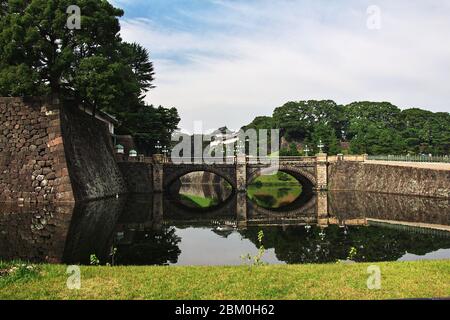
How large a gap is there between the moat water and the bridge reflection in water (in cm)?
4

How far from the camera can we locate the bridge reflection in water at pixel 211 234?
17.8 meters

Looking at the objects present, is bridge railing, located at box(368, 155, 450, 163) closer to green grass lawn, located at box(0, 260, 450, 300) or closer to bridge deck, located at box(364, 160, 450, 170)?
bridge deck, located at box(364, 160, 450, 170)

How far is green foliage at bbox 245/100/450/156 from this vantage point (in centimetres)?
7675

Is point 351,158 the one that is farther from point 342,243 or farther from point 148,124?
point 342,243

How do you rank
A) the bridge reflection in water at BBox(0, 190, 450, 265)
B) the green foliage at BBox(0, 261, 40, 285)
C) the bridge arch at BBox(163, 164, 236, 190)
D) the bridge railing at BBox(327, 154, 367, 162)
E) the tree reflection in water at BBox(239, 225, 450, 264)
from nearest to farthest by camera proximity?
the green foliage at BBox(0, 261, 40, 285)
the bridge reflection in water at BBox(0, 190, 450, 265)
the tree reflection in water at BBox(239, 225, 450, 264)
the bridge railing at BBox(327, 154, 367, 162)
the bridge arch at BBox(163, 164, 236, 190)

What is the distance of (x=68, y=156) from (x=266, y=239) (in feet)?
65.2

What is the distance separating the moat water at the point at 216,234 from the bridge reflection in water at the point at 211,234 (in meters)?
0.04

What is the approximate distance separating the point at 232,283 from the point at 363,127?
86.7 metres

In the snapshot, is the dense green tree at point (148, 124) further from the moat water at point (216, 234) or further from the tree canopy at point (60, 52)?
the moat water at point (216, 234)

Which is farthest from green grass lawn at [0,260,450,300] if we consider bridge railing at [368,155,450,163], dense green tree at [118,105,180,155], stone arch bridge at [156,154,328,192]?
dense green tree at [118,105,180,155]

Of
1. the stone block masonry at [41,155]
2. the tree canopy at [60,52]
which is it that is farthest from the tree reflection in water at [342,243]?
the tree canopy at [60,52]

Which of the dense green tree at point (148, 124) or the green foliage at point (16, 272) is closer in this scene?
the green foliage at point (16, 272)

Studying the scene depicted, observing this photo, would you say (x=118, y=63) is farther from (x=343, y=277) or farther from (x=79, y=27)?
(x=343, y=277)
